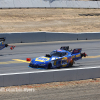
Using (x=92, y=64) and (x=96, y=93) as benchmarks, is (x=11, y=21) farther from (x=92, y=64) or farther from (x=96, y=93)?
(x=96, y=93)

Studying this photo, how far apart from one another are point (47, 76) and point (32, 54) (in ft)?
29.2

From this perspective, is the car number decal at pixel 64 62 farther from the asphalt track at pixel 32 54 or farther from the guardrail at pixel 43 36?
the guardrail at pixel 43 36

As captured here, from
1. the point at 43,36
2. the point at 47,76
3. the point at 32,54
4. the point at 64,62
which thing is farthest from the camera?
the point at 43,36

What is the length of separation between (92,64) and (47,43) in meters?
10.8

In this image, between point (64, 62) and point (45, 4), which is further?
point (45, 4)

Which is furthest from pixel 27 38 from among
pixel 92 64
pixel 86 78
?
pixel 86 78

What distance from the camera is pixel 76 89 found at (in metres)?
12.4

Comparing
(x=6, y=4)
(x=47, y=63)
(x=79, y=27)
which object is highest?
(x=6, y=4)

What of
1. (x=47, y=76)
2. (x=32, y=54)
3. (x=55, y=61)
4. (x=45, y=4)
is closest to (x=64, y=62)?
(x=55, y=61)

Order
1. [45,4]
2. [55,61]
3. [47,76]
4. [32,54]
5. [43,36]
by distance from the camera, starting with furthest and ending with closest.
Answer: [45,4] → [43,36] → [32,54] → [55,61] → [47,76]

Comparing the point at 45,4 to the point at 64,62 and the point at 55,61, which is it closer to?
the point at 64,62

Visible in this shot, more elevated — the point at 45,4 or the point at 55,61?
the point at 45,4

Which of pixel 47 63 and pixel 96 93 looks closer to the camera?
pixel 96 93

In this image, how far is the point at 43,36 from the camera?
2873 centimetres
